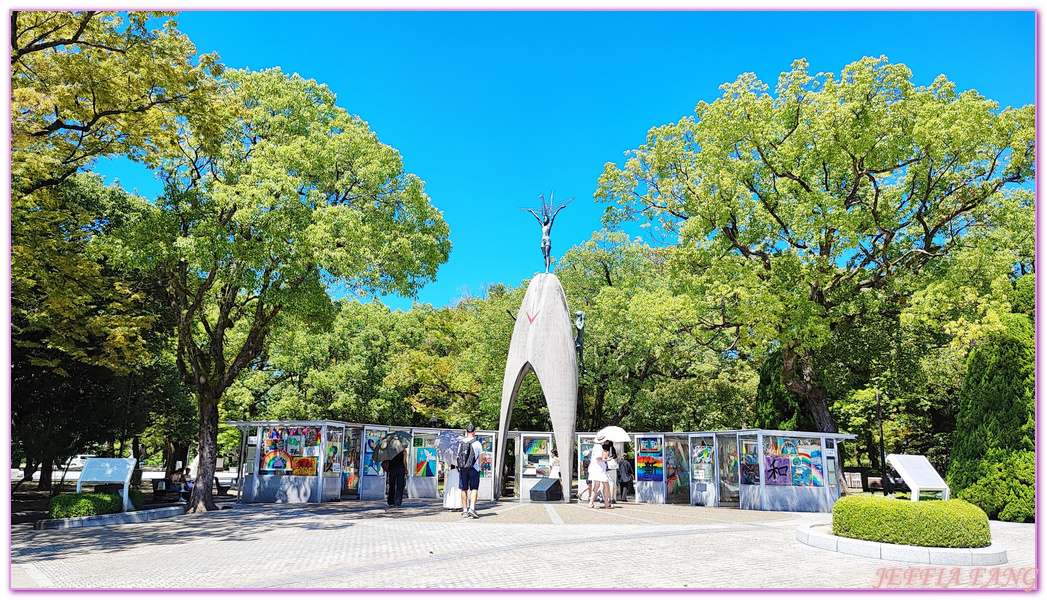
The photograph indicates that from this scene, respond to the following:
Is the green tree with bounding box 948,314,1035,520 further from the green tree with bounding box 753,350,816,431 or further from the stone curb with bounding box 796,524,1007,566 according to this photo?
the green tree with bounding box 753,350,816,431

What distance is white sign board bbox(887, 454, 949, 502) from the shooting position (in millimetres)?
9758

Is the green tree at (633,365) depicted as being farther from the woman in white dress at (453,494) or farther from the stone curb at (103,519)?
the stone curb at (103,519)

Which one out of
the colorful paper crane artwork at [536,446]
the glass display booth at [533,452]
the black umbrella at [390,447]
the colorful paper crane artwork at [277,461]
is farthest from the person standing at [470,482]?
the colorful paper crane artwork at [277,461]

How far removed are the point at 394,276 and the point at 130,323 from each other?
6433mm

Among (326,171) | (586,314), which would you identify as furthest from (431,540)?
(586,314)

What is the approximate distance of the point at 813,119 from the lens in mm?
17266

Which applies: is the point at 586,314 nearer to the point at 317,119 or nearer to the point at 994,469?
the point at 317,119

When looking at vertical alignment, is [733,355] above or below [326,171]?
below

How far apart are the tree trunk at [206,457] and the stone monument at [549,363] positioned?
7.09 meters

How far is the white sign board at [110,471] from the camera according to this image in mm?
12266

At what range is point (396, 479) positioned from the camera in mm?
15531

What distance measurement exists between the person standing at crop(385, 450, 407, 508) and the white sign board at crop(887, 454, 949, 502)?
10162 millimetres

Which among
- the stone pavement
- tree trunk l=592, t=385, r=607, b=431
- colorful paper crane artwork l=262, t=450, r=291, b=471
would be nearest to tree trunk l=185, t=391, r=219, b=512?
the stone pavement

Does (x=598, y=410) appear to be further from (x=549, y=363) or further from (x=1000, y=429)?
(x=1000, y=429)
